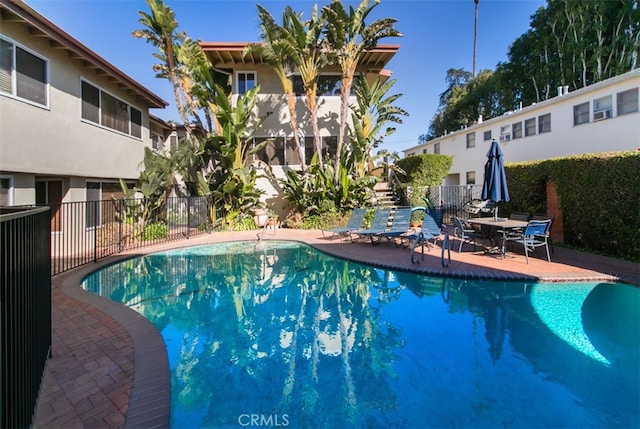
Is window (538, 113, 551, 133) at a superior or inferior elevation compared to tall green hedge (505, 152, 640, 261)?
superior

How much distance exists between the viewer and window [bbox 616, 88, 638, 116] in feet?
40.9

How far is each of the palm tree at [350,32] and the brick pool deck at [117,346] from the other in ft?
31.1

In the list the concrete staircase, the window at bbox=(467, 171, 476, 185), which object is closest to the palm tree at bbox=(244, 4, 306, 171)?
the concrete staircase

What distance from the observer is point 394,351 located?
437cm

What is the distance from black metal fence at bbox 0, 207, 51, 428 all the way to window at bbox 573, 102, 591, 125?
742 inches

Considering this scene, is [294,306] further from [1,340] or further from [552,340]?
[1,340]

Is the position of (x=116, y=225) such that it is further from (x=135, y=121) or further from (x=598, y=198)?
(x=598, y=198)

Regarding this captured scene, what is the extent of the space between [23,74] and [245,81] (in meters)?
10.7

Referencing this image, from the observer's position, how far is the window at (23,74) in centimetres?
855

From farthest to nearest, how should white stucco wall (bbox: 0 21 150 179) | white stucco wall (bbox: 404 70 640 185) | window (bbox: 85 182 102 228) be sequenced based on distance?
white stucco wall (bbox: 404 70 640 185) < window (bbox: 85 182 102 228) < white stucco wall (bbox: 0 21 150 179)

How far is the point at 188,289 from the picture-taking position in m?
7.37

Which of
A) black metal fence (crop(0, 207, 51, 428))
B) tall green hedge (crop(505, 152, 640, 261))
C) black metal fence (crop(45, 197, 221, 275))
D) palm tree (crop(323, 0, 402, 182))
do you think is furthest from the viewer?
palm tree (crop(323, 0, 402, 182))

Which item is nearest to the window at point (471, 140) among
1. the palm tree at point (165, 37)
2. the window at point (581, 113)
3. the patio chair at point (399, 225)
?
the window at point (581, 113)

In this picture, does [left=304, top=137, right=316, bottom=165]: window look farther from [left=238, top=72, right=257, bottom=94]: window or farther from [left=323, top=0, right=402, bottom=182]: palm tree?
[left=238, top=72, right=257, bottom=94]: window
